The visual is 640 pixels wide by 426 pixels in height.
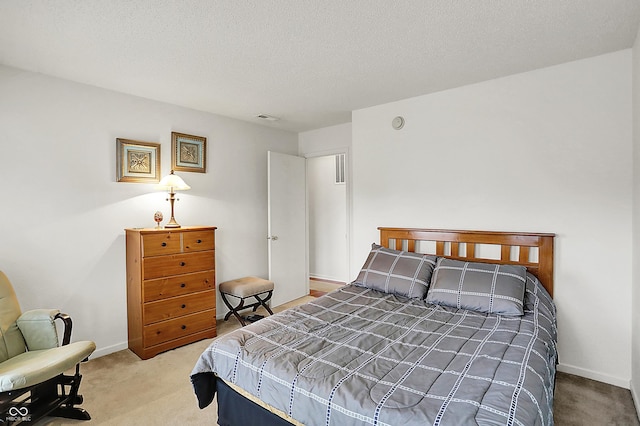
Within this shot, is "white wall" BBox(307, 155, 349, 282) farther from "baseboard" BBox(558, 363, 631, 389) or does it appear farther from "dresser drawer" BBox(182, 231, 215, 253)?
"baseboard" BBox(558, 363, 631, 389)

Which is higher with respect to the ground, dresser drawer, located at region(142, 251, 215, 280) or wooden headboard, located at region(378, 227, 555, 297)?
wooden headboard, located at region(378, 227, 555, 297)

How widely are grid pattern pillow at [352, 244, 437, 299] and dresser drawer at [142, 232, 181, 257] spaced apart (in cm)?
180

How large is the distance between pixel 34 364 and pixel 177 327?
1299mm

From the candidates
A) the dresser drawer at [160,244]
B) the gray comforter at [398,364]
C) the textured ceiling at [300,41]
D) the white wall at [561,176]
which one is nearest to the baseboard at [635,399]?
the white wall at [561,176]

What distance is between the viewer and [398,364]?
1667 millimetres

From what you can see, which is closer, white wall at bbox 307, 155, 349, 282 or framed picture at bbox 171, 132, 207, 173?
framed picture at bbox 171, 132, 207, 173

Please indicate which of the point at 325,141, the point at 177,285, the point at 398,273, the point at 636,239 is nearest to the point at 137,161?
the point at 177,285

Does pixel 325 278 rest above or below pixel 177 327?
below

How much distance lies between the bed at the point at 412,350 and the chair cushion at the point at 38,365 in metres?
0.81

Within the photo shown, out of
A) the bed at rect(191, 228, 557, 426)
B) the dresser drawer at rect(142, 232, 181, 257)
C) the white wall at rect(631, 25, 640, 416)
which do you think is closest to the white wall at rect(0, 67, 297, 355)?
the dresser drawer at rect(142, 232, 181, 257)

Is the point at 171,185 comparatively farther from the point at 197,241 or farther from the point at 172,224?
the point at 197,241

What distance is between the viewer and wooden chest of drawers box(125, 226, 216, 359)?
9.93 feet

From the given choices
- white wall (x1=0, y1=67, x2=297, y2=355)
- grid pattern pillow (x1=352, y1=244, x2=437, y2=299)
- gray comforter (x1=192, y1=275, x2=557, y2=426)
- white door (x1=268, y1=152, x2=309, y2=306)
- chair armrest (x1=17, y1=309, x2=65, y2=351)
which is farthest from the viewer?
white door (x1=268, y1=152, x2=309, y2=306)

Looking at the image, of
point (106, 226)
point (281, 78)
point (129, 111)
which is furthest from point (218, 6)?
point (106, 226)
